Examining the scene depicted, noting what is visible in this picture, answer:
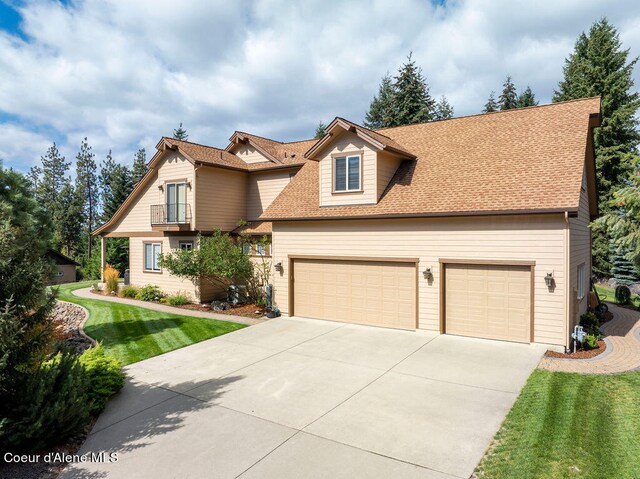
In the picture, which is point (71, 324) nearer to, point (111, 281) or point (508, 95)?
point (111, 281)

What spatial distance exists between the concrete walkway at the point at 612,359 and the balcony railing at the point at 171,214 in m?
15.7

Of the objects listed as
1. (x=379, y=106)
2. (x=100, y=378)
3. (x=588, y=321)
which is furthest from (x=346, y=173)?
(x=379, y=106)

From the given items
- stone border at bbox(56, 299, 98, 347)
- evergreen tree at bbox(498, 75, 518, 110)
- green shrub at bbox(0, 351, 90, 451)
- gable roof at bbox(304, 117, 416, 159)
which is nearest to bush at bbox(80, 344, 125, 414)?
green shrub at bbox(0, 351, 90, 451)

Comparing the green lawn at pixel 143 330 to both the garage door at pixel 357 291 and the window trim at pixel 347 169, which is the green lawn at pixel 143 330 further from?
the window trim at pixel 347 169

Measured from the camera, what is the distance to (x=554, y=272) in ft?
35.3

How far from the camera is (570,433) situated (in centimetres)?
596

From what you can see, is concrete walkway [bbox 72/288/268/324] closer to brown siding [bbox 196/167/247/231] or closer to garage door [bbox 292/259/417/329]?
garage door [bbox 292/259/417/329]

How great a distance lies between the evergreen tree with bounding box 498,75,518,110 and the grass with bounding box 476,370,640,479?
136 feet

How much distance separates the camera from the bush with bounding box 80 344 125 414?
7.45 metres

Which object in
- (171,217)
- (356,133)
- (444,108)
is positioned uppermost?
(444,108)

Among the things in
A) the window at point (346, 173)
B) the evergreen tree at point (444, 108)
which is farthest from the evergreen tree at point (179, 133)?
the window at point (346, 173)

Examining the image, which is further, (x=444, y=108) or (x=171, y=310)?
(x=444, y=108)

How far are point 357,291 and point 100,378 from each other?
8.55 meters

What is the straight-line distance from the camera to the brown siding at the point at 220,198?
19.0 meters
